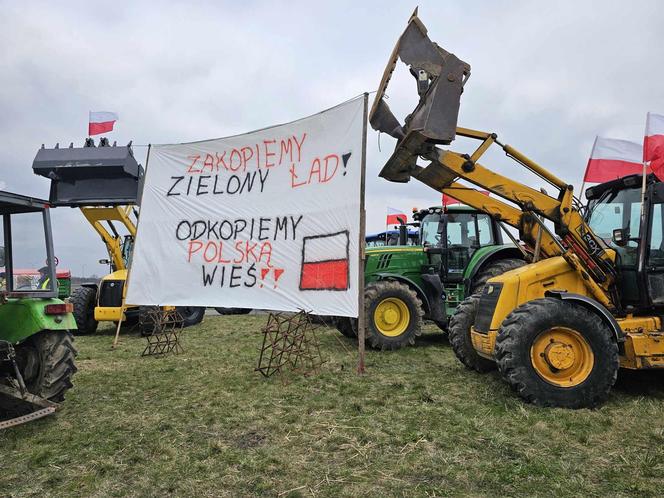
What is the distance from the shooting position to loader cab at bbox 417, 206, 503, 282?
8.05 meters

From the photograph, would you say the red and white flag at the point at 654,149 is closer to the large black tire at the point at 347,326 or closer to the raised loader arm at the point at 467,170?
the raised loader arm at the point at 467,170

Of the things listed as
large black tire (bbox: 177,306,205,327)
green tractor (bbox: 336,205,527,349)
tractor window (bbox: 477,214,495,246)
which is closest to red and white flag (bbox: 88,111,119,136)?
large black tire (bbox: 177,306,205,327)

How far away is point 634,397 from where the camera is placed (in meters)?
4.32

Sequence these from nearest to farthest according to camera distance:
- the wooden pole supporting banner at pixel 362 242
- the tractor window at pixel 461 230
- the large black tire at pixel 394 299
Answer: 1. the wooden pole supporting banner at pixel 362 242
2. the large black tire at pixel 394 299
3. the tractor window at pixel 461 230

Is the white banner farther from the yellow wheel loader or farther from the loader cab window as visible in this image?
the loader cab window

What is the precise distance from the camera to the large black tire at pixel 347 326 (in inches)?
304

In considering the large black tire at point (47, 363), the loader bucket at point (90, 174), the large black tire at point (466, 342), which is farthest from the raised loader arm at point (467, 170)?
the loader bucket at point (90, 174)

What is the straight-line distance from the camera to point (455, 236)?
8.20m

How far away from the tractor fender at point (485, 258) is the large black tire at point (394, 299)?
0.88 m

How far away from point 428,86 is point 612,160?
2.59 meters

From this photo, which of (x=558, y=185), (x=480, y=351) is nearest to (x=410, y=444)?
(x=480, y=351)

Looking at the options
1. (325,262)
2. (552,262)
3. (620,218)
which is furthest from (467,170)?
(325,262)

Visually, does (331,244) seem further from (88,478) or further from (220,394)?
(88,478)

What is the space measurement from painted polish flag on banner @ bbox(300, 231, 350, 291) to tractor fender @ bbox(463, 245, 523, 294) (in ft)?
10.4
